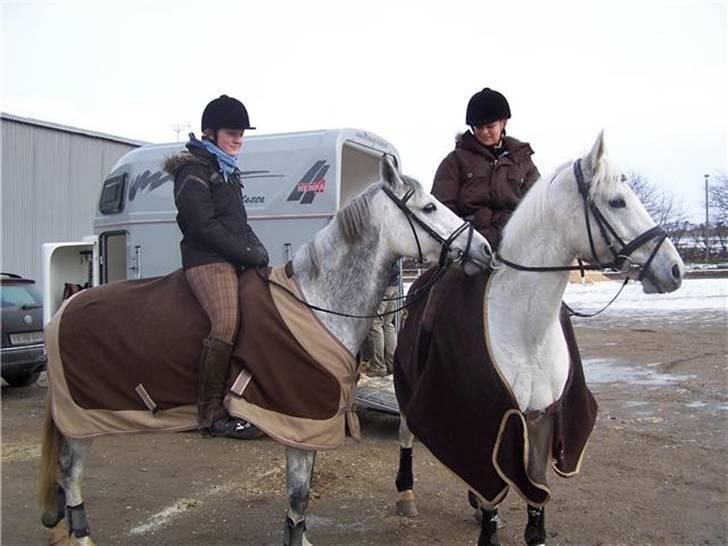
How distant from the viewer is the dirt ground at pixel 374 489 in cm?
408

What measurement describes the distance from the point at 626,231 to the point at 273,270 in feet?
6.13

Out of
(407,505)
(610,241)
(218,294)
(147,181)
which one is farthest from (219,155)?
(147,181)

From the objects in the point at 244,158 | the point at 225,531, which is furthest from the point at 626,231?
the point at 244,158

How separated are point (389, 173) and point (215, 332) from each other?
1.24 meters

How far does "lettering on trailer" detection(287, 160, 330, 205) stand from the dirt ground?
2.70m

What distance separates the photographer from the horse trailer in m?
7.22

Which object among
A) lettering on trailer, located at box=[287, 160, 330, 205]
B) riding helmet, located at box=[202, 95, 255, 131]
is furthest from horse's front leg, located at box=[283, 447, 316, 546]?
lettering on trailer, located at box=[287, 160, 330, 205]

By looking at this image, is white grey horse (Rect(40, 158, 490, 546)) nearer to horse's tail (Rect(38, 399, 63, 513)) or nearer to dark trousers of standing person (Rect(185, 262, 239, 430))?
dark trousers of standing person (Rect(185, 262, 239, 430))

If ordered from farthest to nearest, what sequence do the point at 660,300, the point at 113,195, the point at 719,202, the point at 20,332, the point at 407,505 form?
the point at 719,202 → the point at 660,300 → the point at 20,332 → the point at 113,195 → the point at 407,505

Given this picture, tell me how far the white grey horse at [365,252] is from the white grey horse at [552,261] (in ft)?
0.71

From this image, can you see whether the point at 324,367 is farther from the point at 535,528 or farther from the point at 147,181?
the point at 147,181

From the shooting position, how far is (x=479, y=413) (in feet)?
10.4

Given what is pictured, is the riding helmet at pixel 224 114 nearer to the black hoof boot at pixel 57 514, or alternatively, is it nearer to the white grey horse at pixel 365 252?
the white grey horse at pixel 365 252

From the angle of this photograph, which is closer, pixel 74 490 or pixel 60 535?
pixel 74 490
